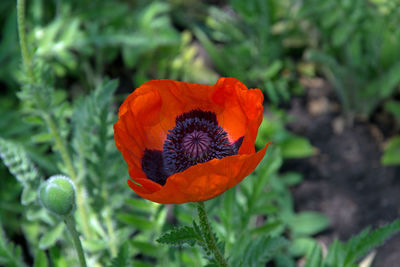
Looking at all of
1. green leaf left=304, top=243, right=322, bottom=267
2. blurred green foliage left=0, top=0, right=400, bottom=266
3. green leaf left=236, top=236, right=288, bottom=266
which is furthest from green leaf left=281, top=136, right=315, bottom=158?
green leaf left=236, top=236, right=288, bottom=266

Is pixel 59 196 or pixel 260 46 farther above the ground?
pixel 260 46

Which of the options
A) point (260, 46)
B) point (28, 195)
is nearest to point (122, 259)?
point (28, 195)

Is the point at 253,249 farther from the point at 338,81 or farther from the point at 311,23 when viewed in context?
the point at 311,23

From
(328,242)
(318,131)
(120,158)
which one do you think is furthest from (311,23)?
(120,158)

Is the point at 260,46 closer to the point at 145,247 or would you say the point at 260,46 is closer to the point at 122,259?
the point at 145,247

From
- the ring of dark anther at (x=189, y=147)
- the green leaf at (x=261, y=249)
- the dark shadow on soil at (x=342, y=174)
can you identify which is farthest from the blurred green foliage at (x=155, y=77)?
the ring of dark anther at (x=189, y=147)

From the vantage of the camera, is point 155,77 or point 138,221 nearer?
point 138,221
